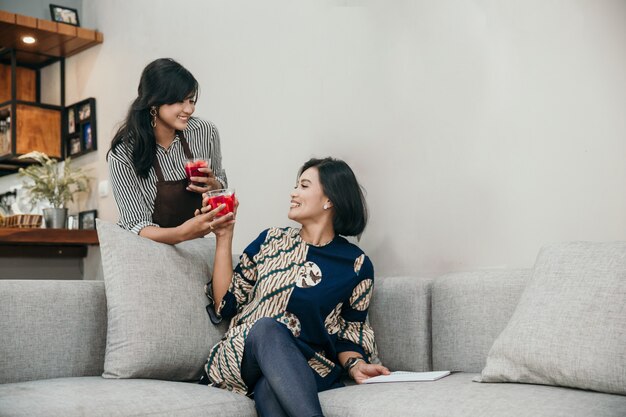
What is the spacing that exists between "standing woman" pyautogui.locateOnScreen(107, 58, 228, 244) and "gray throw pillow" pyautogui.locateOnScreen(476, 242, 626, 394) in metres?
1.15

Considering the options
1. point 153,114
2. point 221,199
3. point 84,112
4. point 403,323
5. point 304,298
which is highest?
point 84,112

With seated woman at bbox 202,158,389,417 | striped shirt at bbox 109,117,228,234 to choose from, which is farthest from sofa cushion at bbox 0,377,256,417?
striped shirt at bbox 109,117,228,234

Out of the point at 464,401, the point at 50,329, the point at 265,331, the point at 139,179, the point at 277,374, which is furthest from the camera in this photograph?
the point at 139,179

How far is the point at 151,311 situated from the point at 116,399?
414 mm

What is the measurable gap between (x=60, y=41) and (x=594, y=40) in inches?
145

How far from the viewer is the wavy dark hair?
250 centimetres

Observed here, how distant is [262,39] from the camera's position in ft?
11.6

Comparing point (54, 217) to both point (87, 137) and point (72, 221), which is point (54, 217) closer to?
point (72, 221)

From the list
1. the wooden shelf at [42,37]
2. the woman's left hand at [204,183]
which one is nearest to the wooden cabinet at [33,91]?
the wooden shelf at [42,37]

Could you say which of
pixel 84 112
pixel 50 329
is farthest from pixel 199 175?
pixel 84 112

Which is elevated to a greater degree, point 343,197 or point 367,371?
point 343,197

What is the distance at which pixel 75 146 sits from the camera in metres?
5.13

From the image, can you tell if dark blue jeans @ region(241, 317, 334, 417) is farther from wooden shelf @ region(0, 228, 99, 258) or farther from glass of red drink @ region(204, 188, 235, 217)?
wooden shelf @ region(0, 228, 99, 258)

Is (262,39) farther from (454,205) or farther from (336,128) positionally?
(454,205)
